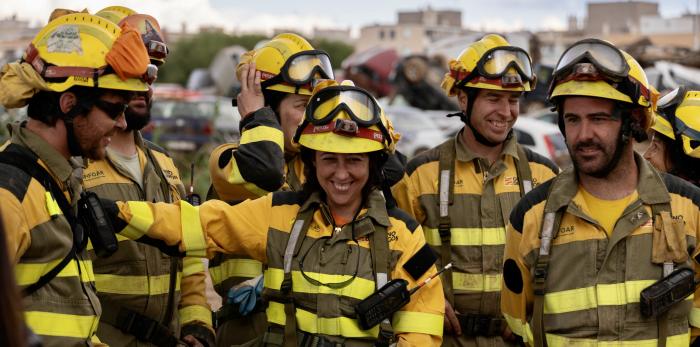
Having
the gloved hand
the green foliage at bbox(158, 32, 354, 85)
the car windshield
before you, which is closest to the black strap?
the gloved hand

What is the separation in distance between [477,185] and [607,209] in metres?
1.57

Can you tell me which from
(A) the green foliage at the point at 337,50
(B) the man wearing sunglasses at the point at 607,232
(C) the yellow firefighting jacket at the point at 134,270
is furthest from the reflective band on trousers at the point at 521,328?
(A) the green foliage at the point at 337,50

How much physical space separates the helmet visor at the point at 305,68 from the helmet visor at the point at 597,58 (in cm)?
154

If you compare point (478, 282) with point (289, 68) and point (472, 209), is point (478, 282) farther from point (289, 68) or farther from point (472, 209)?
point (289, 68)

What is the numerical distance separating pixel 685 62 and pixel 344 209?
1044 inches

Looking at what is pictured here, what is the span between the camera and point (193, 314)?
5348mm

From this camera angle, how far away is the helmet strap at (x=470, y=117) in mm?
6012

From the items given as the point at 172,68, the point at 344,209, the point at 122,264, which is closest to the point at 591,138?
the point at 344,209

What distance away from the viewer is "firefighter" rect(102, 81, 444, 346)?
14.1 ft

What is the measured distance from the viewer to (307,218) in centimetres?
444

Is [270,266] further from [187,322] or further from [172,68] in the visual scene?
[172,68]

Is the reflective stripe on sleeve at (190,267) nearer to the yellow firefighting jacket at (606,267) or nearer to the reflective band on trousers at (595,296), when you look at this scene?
the yellow firefighting jacket at (606,267)

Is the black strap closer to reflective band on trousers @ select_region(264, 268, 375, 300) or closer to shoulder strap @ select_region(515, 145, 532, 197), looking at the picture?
reflective band on trousers @ select_region(264, 268, 375, 300)

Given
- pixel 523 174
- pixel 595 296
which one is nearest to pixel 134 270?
pixel 595 296
